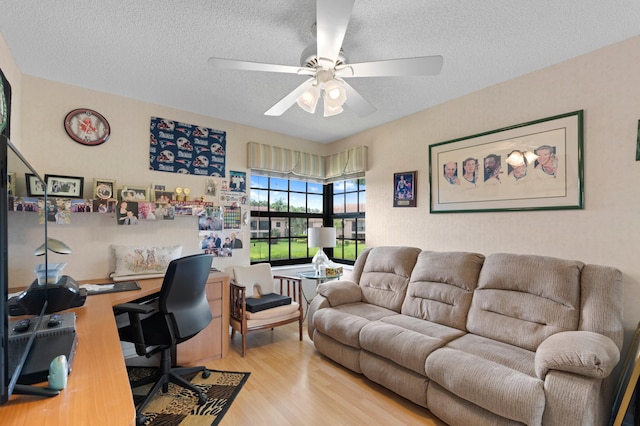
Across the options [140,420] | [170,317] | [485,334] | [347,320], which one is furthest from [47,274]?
[485,334]

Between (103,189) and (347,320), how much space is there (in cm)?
252

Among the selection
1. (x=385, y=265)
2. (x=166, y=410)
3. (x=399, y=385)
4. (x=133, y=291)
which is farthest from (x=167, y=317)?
(x=385, y=265)

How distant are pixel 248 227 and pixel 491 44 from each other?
117 inches

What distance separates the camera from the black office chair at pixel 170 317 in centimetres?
198

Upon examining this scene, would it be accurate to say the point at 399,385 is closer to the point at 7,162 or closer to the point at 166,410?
the point at 166,410

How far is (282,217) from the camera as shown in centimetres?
421

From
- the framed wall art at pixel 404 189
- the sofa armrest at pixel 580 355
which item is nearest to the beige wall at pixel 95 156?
the framed wall art at pixel 404 189

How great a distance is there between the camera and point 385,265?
124 inches

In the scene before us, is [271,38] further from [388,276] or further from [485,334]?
[485,334]

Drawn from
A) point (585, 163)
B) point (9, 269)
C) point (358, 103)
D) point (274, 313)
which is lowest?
point (274, 313)

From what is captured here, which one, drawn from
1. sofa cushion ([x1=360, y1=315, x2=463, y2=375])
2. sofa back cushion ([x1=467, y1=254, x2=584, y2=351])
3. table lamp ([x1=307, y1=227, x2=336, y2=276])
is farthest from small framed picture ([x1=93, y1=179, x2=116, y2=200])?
sofa back cushion ([x1=467, y1=254, x2=584, y2=351])

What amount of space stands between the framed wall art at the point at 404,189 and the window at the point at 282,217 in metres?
1.40

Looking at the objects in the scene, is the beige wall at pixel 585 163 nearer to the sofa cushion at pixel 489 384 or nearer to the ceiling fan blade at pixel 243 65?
the sofa cushion at pixel 489 384

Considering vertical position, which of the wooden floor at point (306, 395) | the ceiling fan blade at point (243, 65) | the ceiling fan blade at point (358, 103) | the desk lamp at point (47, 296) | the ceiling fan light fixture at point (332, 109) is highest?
the ceiling fan blade at point (243, 65)
